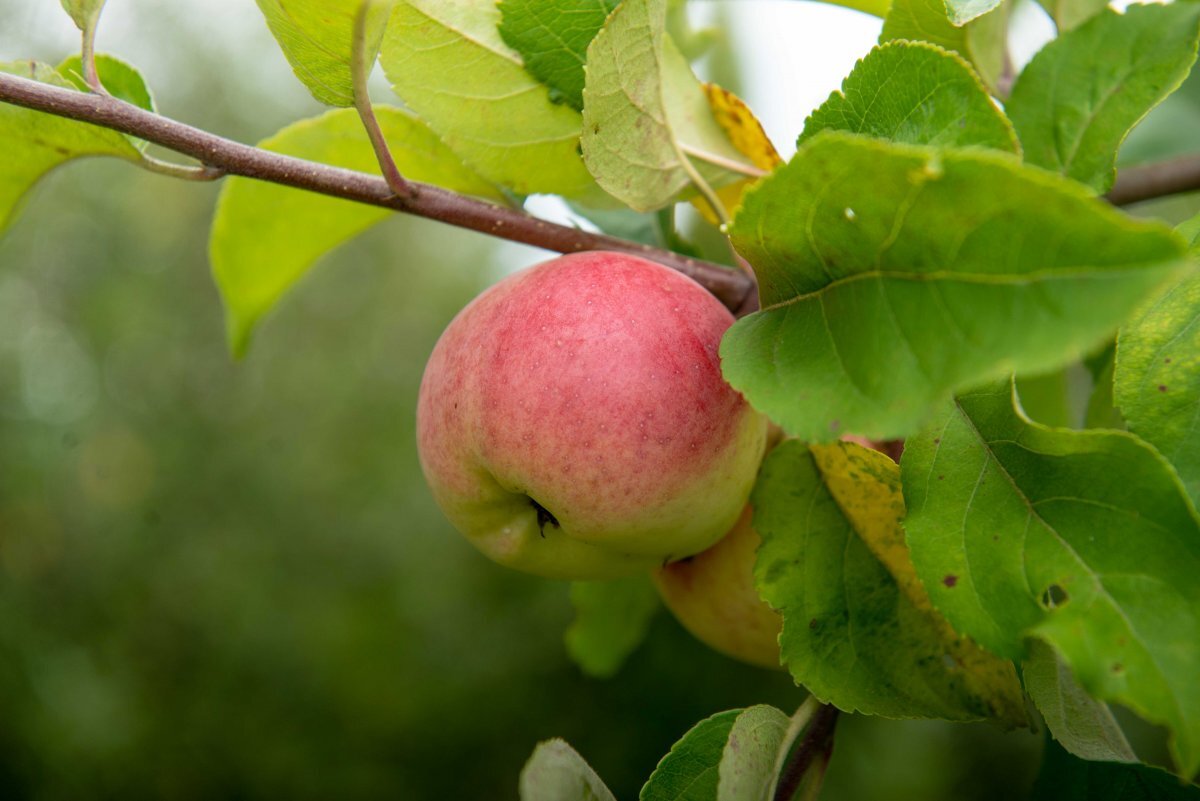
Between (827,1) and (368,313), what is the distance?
13.5 feet

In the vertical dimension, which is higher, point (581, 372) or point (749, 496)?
point (581, 372)

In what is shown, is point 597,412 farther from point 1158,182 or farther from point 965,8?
point 1158,182

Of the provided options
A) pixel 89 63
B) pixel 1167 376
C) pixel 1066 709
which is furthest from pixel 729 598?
pixel 89 63

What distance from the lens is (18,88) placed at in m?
0.50

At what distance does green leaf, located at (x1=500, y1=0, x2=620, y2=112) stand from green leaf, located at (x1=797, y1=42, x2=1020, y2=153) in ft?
0.54

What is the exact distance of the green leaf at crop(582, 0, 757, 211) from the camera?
517 millimetres

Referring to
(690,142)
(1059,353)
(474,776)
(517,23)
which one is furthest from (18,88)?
(474,776)

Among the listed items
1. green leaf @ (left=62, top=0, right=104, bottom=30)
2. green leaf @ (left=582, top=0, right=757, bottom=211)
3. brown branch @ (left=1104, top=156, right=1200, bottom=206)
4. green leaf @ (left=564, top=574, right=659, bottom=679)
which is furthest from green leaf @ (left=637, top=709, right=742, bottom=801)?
brown branch @ (left=1104, top=156, right=1200, bottom=206)

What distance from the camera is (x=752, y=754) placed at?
0.56 m

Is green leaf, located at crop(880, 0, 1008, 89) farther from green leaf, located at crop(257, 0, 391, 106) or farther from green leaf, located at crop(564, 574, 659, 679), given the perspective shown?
green leaf, located at crop(564, 574, 659, 679)

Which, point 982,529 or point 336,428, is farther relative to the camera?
point 336,428

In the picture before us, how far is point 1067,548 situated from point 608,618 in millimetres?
699

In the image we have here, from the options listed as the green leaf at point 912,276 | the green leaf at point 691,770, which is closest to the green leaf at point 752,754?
the green leaf at point 691,770

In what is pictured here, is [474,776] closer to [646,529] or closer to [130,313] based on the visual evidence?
[130,313]
